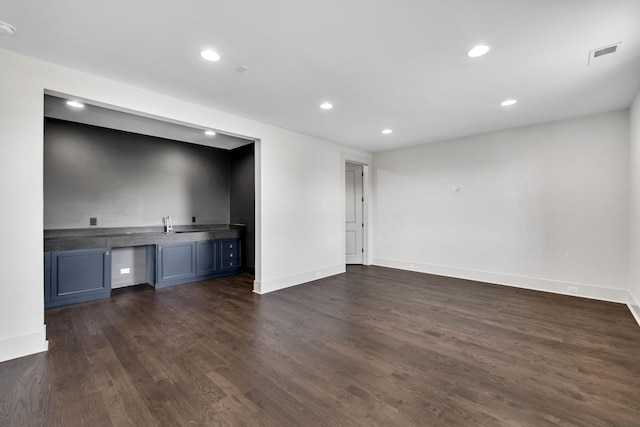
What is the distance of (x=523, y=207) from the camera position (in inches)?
184

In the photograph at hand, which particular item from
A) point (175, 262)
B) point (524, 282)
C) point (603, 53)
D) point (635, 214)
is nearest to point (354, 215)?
point (524, 282)

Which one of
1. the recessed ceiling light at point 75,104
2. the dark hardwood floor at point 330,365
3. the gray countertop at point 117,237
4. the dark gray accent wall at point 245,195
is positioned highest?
the recessed ceiling light at point 75,104

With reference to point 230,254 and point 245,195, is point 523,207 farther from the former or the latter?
point 230,254

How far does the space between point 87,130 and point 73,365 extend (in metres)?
3.85

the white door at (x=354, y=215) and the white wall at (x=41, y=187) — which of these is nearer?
the white wall at (x=41, y=187)

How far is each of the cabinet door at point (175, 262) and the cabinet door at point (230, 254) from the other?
0.55 metres

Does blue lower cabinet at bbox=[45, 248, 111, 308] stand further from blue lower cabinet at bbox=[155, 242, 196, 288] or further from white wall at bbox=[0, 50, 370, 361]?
white wall at bbox=[0, 50, 370, 361]

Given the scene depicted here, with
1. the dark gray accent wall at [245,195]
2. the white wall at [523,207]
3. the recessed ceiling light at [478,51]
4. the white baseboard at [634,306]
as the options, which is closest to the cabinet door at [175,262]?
the dark gray accent wall at [245,195]

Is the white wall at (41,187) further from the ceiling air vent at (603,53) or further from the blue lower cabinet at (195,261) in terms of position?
the ceiling air vent at (603,53)

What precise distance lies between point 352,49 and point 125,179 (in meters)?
4.57

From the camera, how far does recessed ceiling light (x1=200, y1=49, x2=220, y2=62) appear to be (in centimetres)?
243

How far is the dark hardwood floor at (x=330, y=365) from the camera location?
1.76 m

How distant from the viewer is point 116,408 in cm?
180

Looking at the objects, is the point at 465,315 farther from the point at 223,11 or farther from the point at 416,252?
the point at 223,11
